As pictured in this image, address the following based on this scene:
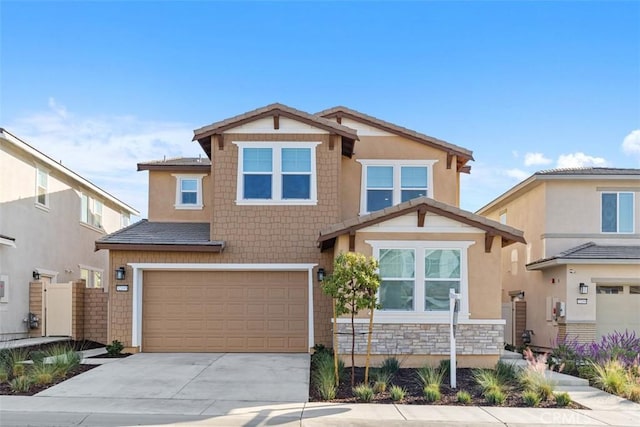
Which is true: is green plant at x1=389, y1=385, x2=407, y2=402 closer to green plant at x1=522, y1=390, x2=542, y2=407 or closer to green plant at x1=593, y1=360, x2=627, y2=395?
green plant at x1=522, y1=390, x2=542, y2=407

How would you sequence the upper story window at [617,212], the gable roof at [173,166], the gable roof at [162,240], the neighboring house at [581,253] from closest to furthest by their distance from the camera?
the gable roof at [162,240], the neighboring house at [581,253], the gable roof at [173,166], the upper story window at [617,212]

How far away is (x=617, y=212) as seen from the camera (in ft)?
59.9

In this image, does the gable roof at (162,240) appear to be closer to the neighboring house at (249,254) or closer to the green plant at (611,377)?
the neighboring house at (249,254)

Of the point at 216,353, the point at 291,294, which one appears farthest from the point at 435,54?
the point at 216,353

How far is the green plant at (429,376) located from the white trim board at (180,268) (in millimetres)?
4043

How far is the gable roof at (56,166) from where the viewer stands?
1735 centimetres

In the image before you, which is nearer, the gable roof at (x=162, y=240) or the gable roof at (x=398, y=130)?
the gable roof at (x=162, y=240)

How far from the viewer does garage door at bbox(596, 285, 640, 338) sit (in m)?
17.3

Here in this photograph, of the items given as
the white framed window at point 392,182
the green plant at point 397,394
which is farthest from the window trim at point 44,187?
the green plant at point 397,394

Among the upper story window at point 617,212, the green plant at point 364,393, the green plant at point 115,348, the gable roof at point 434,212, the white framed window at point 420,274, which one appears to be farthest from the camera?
the upper story window at point 617,212

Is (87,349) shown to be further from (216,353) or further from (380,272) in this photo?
(380,272)

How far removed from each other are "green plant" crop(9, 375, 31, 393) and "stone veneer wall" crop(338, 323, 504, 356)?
654 centimetres

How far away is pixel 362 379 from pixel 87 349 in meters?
8.97

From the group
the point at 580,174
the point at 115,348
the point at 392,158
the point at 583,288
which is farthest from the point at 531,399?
the point at 115,348
